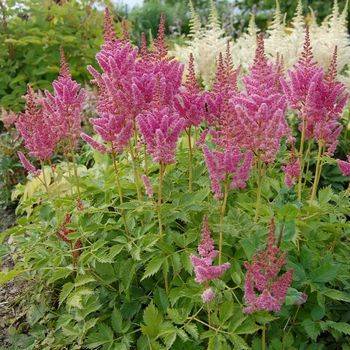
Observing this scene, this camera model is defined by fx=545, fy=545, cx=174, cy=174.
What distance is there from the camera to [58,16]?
20.2 ft

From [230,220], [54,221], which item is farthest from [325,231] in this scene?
[54,221]

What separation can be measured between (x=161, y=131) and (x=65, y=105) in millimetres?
656

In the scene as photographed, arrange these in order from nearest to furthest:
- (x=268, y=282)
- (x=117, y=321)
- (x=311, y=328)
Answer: (x=268, y=282) < (x=311, y=328) < (x=117, y=321)

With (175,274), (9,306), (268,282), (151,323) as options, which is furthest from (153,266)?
(9,306)

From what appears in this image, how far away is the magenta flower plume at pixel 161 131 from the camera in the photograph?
1.91 meters

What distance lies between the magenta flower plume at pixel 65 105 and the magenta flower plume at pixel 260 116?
79 centimetres

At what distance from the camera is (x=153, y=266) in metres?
2.13

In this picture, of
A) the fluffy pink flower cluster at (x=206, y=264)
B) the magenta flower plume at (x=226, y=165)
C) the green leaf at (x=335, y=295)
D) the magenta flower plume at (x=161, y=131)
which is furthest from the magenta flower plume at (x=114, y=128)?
the green leaf at (x=335, y=295)

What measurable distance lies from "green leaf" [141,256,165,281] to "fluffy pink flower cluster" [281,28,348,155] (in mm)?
820

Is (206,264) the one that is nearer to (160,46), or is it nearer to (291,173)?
(291,173)

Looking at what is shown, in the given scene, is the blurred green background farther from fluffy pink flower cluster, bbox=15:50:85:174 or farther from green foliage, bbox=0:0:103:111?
fluffy pink flower cluster, bbox=15:50:85:174

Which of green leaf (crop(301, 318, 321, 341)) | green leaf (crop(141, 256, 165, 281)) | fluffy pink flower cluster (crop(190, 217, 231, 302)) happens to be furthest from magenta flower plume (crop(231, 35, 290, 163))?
green leaf (crop(301, 318, 321, 341))

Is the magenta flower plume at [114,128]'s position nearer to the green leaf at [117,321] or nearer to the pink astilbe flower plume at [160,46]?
the pink astilbe flower plume at [160,46]

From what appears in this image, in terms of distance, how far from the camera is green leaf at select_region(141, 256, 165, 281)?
209 centimetres
